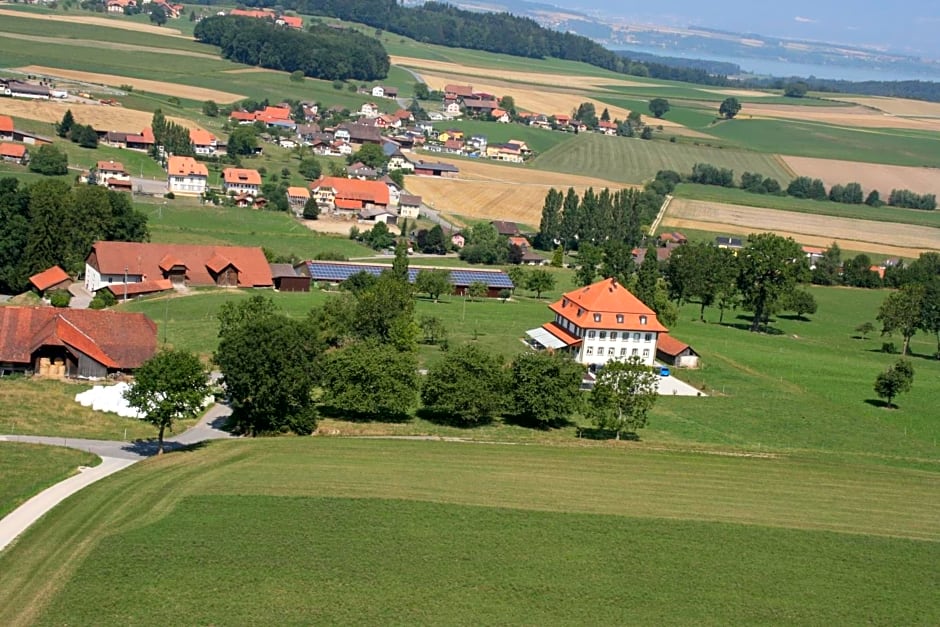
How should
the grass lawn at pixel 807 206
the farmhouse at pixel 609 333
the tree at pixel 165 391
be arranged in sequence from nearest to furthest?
the tree at pixel 165 391, the farmhouse at pixel 609 333, the grass lawn at pixel 807 206

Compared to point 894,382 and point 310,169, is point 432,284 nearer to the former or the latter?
point 894,382

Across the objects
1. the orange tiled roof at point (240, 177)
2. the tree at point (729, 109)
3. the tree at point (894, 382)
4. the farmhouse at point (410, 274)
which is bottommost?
the farmhouse at point (410, 274)

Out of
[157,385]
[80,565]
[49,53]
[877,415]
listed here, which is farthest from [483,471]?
[49,53]

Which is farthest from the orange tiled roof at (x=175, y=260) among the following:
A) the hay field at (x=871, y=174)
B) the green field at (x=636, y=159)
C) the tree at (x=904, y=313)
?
the hay field at (x=871, y=174)

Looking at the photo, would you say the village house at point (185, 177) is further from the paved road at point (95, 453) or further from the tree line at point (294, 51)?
the tree line at point (294, 51)

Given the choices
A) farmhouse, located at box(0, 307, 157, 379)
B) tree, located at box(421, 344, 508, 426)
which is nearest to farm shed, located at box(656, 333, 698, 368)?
tree, located at box(421, 344, 508, 426)

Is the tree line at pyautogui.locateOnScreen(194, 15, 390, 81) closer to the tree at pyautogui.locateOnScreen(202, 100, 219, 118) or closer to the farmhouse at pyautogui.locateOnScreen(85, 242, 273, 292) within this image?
the tree at pyautogui.locateOnScreen(202, 100, 219, 118)

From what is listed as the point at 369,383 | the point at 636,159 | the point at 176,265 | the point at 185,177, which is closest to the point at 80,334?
the point at 369,383

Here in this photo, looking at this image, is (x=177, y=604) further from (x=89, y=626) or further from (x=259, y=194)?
(x=259, y=194)
